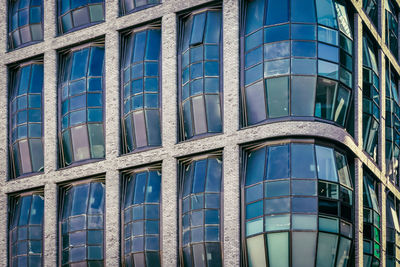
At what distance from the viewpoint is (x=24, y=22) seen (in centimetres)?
5288

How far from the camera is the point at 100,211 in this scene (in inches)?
1889

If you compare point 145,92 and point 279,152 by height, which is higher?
point 145,92

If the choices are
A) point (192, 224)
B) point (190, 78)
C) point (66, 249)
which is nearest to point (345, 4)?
point (190, 78)

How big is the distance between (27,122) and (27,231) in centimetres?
482

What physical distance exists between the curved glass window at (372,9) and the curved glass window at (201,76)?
716 cm

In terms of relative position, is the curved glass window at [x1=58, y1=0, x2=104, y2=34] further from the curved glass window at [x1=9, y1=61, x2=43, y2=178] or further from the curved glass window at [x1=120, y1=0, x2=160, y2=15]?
the curved glass window at [x1=9, y1=61, x2=43, y2=178]

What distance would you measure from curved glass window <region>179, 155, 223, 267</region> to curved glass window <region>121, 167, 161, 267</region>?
1.29 metres

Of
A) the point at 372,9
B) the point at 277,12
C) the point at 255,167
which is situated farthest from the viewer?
the point at 372,9

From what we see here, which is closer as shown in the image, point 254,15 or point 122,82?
point 254,15

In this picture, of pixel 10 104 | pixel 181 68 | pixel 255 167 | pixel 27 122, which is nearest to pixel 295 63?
pixel 255 167

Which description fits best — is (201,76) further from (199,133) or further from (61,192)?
(61,192)

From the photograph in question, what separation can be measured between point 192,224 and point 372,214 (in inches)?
294

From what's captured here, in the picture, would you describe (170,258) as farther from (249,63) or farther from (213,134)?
(249,63)

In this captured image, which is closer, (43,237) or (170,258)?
(170,258)
